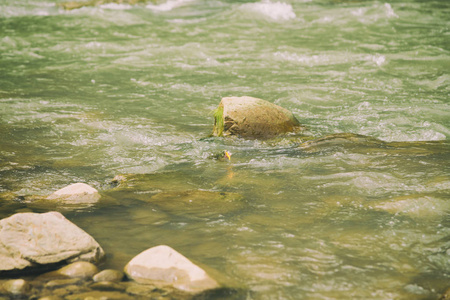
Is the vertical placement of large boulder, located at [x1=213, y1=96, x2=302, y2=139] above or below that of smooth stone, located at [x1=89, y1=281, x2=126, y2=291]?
above

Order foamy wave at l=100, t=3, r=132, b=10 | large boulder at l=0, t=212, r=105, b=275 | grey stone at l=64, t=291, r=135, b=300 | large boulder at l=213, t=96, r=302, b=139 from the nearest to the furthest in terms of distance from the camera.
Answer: grey stone at l=64, t=291, r=135, b=300, large boulder at l=0, t=212, r=105, b=275, large boulder at l=213, t=96, r=302, b=139, foamy wave at l=100, t=3, r=132, b=10

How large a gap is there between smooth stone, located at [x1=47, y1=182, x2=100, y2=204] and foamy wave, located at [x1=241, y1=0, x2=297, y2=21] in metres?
10.6

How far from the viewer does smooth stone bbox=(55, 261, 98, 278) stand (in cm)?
302

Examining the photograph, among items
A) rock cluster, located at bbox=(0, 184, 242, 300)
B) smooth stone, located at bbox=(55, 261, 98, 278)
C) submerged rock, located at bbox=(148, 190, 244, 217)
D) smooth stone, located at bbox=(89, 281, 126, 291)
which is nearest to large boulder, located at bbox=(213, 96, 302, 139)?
submerged rock, located at bbox=(148, 190, 244, 217)

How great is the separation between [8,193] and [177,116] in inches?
123

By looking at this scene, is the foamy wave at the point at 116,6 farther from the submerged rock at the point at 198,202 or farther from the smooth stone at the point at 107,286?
the smooth stone at the point at 107,286

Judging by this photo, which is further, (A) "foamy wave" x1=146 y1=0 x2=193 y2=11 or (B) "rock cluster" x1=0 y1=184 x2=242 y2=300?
(A) "foamy wave" x1=146 y1=0 x2=193 y2=11

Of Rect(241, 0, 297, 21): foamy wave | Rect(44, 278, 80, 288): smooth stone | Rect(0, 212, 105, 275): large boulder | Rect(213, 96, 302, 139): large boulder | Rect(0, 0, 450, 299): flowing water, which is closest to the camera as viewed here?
Rect(44, 278, 80, 288): smooth stone

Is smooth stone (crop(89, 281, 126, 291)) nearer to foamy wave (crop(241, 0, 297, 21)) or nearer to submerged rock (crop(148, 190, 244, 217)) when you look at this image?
submerged rock (crop(148, 190, 244, 217))

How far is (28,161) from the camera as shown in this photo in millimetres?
5340

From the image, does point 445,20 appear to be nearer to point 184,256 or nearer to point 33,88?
point 33,88

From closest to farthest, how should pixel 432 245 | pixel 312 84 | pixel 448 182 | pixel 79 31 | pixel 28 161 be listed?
pixel 432 245 < pixel 448 182 < pixel 28 161 < pixel 312 84 < pixel 79 31

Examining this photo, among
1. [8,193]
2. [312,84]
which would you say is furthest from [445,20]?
[8,193]

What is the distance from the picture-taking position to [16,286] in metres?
2.88
